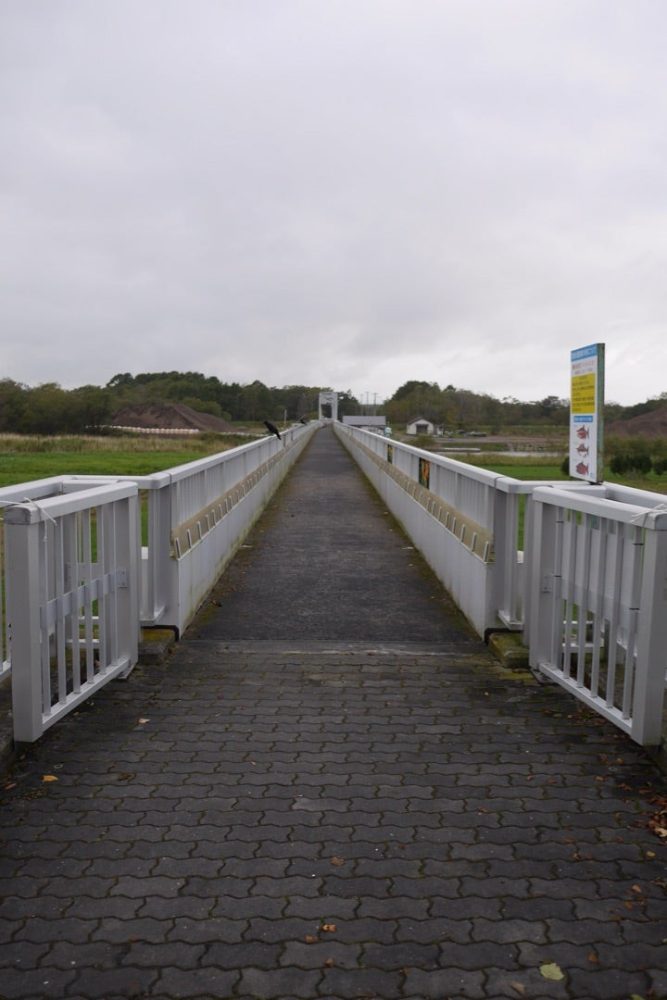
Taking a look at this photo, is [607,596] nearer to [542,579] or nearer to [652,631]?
[652,631]

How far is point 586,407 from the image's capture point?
7.01 m

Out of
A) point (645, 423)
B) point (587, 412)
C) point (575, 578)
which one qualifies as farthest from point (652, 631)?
point (645, 423)

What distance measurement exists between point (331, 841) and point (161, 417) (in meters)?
130

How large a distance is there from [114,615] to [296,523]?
30.2 ft

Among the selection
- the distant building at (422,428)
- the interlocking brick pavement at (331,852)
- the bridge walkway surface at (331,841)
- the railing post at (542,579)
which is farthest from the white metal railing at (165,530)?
the distant building at (422,428)

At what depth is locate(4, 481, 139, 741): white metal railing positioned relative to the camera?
4.29m

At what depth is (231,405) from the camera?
172 m

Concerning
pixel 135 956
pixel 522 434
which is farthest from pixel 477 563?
pixel 522 434

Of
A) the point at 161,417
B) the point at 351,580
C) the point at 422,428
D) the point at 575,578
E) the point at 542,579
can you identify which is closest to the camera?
the point at 575,578

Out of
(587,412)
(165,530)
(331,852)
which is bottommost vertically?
(331,852)

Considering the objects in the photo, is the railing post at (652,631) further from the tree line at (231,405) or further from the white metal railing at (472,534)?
Answer: the tree line at (231,405)

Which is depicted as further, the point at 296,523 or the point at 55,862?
the point at 296,523

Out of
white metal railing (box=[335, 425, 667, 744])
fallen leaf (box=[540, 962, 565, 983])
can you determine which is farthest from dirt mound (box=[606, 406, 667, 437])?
fallen leaf (box=[540, 962, 565, 983])

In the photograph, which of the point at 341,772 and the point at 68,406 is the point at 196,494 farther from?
the point at 68,406
